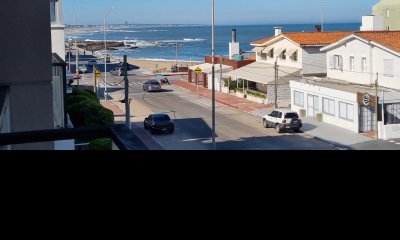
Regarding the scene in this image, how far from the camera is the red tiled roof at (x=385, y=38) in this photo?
2.98 meters

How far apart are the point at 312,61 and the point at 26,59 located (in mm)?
3155

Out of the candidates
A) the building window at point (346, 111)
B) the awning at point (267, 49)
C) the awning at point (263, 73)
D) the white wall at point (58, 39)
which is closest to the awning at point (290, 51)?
the awning at point (263, 73)

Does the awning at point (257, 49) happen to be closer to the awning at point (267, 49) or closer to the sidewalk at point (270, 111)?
the awning at point (267, 49)

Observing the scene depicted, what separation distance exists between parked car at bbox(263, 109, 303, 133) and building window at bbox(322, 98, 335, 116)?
283 millimetres

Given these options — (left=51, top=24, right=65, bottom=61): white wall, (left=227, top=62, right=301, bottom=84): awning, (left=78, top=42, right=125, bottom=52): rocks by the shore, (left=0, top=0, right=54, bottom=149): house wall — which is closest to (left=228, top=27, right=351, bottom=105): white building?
(left=227, top=62, right=301, bottom=84): awning

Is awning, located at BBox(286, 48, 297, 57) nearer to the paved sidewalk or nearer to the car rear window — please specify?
the paved sidewalk

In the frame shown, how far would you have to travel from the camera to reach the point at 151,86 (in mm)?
3535

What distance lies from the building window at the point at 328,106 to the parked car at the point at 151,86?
102 cm

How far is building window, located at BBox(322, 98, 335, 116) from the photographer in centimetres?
366

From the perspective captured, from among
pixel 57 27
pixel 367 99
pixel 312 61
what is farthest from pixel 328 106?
pixel 57 27
